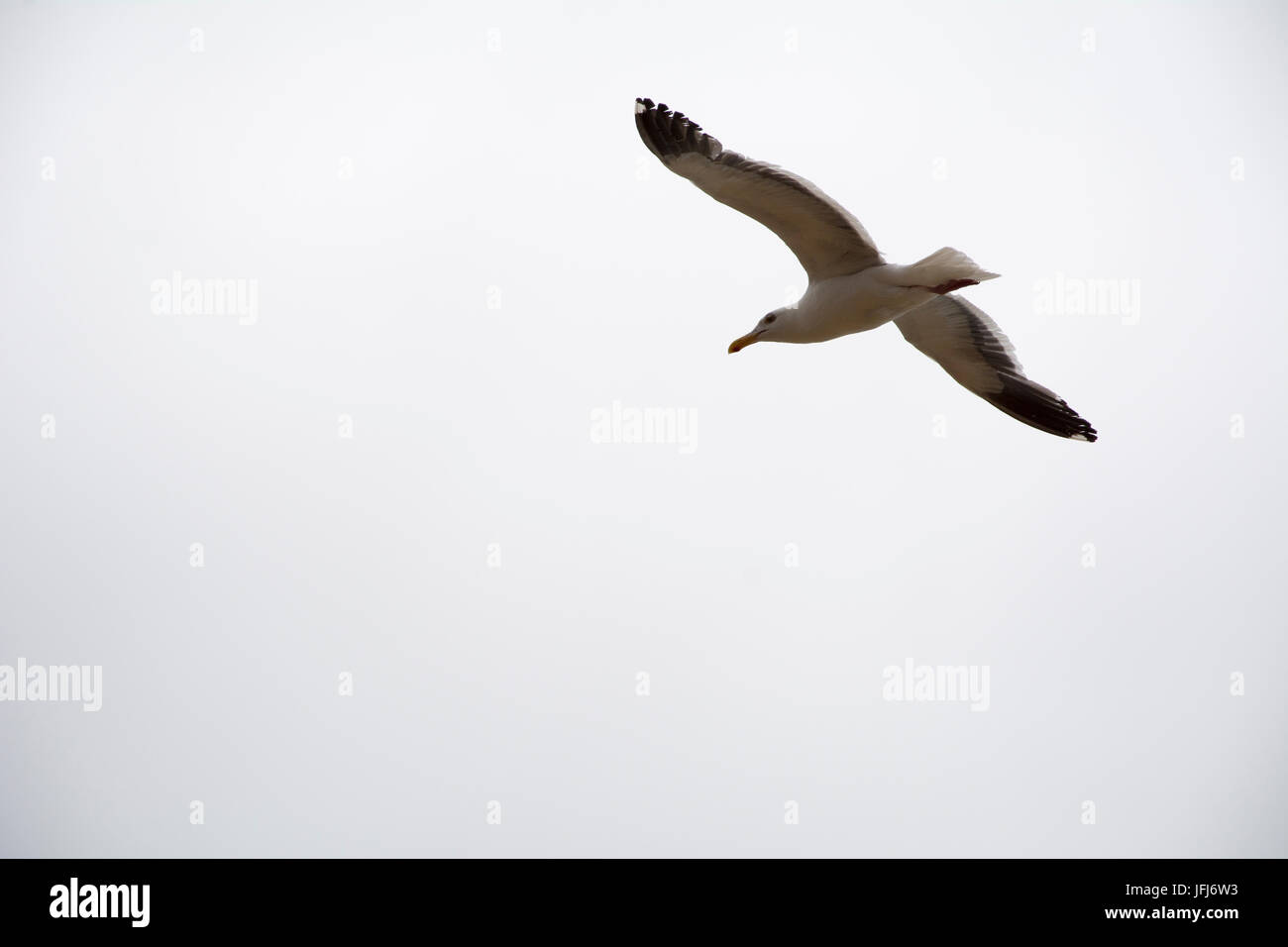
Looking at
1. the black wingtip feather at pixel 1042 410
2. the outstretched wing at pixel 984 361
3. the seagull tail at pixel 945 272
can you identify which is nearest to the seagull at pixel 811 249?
the seagull tail at pixel 945 272

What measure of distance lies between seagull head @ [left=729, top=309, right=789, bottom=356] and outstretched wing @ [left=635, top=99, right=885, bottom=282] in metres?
0.32

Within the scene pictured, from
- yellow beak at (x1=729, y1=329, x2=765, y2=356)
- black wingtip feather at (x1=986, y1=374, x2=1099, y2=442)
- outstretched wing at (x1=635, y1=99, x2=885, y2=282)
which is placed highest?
outstretched wing at (x1=635, y1=99, x2=885, y2=282)

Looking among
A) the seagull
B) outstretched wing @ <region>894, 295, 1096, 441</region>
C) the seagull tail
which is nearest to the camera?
the seagull tail

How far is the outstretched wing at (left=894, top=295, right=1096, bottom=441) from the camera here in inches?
249

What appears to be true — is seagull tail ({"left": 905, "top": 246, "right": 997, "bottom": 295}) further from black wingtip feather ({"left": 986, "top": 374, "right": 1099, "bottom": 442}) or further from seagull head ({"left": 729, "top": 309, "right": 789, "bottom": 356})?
black wingtip feather ({"left": 986, "top": 374, "right": 1099, "bottom": 442})

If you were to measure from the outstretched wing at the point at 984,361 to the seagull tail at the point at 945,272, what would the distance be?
86 centimetres

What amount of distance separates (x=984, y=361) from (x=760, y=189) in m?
1.58

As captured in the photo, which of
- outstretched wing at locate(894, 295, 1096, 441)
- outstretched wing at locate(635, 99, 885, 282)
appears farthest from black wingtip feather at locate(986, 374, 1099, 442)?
outstretched wing at locate(635, 99, 885, 282)

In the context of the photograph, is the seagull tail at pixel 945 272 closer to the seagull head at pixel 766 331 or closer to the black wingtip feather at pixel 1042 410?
the seagull head at pixel 766 331

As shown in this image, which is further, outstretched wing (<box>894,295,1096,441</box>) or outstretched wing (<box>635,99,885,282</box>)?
outstretched wing (<box>894,295,1096,441</box>)
